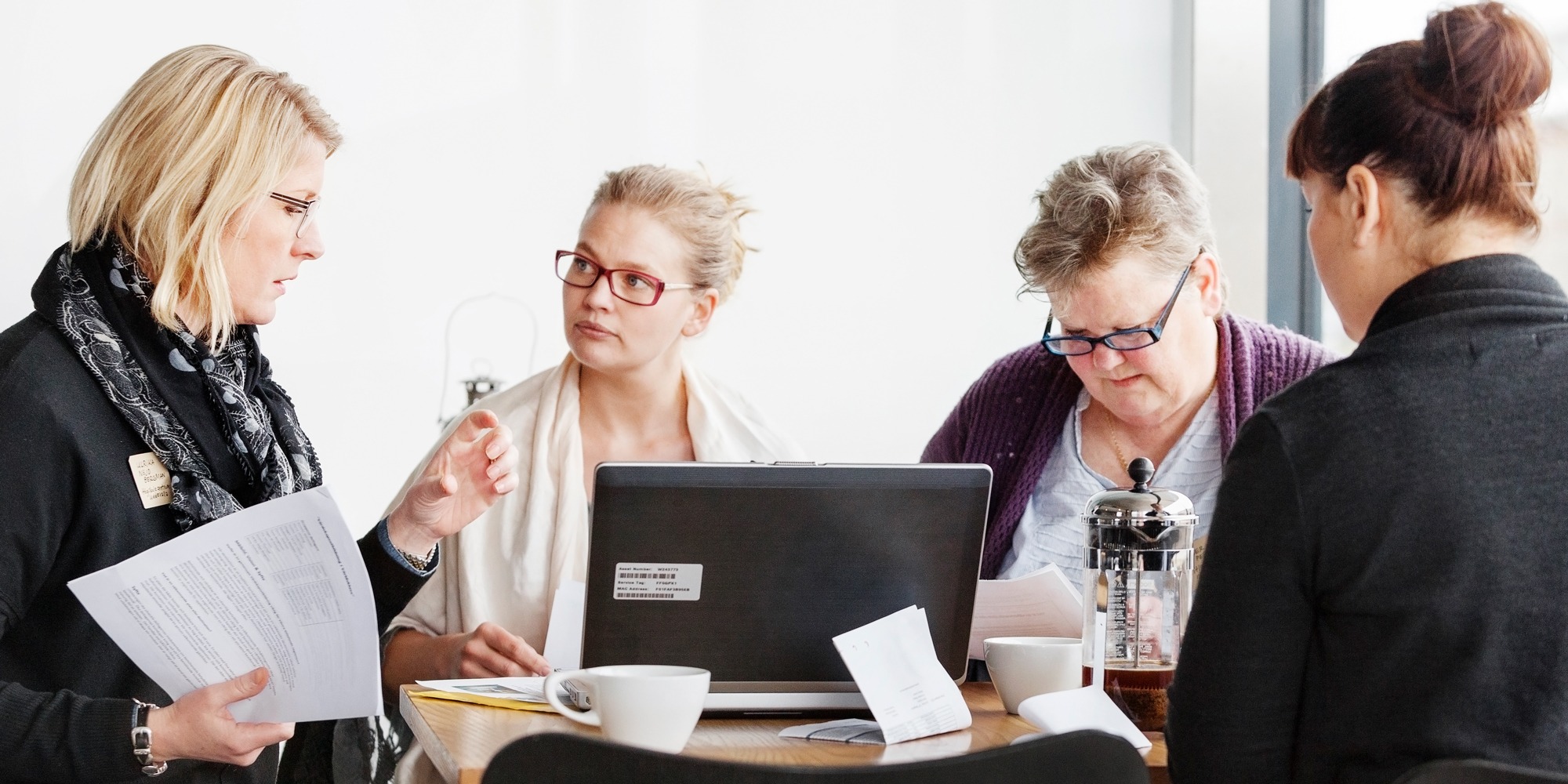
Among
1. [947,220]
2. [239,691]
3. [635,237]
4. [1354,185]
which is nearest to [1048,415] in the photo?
[635,237]

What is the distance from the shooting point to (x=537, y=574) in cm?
229

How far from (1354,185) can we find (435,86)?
2.53 m

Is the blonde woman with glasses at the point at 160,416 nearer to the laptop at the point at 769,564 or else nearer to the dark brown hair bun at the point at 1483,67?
the laptop at the point at 769,564

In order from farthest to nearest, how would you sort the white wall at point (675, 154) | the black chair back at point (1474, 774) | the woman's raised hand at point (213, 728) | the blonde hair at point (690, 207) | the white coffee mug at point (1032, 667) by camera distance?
the white wall at point (675, 154), the blonde hair at point (690, 207), the white coffee mug at point (1032, 667), the woman's raised hand at point (213, 728), the black chair back at point (1474, 774)

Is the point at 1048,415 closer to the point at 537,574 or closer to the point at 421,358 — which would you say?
the point at 537,574

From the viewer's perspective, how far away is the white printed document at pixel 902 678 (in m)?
1.43

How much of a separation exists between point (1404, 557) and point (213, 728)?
3.71 feet

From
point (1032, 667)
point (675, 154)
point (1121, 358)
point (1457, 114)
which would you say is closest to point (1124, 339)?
point (1121, 358)

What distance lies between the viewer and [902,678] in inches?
57.1

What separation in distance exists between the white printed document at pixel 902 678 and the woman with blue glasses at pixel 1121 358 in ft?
2.18

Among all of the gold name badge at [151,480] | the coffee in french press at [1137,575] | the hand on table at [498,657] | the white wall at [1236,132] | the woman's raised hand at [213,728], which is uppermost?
the white wall at [1236,132]

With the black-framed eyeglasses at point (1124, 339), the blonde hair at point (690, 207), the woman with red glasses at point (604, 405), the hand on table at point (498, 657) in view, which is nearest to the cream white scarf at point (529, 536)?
the woman with red glasses at point (604, 405)

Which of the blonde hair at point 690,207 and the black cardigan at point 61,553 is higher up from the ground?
the blonde hair at point 690,207

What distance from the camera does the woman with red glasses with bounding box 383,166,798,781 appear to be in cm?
229
